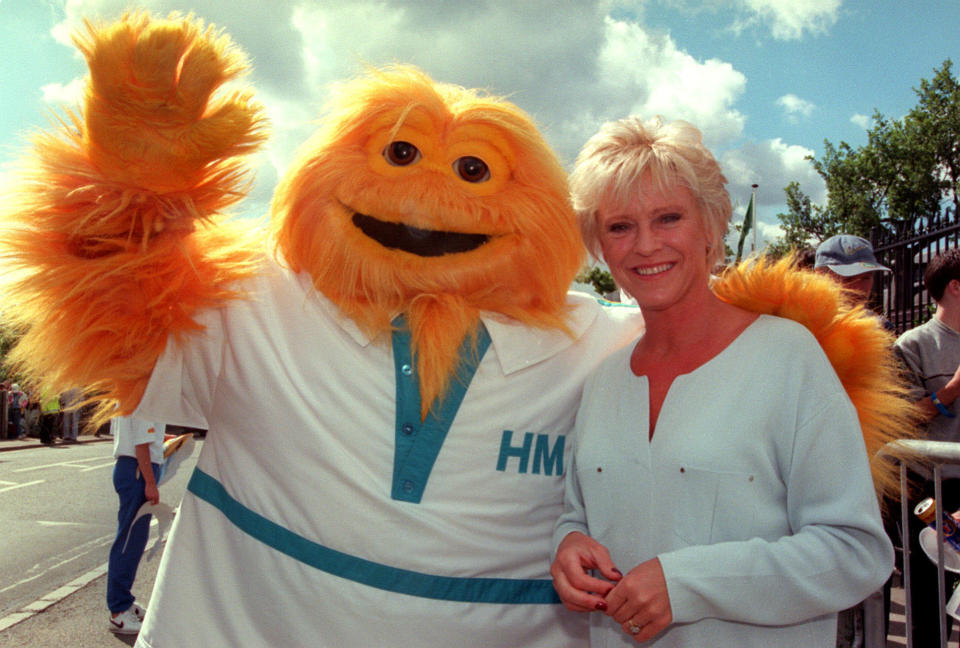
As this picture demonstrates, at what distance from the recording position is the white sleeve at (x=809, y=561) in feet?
4.93

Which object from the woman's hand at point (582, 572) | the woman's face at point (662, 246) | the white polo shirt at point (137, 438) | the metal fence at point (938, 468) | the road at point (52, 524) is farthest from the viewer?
the road at point (52, 524)

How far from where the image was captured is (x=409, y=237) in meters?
2.10

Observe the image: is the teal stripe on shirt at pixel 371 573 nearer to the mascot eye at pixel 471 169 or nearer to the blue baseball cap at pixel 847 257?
the mascot eye at pixel 471 169

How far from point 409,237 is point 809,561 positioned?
1225 mm

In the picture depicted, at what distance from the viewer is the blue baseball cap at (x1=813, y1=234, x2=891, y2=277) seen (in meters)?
4.06

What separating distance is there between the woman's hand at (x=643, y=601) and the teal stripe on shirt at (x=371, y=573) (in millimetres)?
553

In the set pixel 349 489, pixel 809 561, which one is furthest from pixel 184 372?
pixel 809 561

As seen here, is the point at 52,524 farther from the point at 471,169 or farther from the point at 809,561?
the point at 809,561

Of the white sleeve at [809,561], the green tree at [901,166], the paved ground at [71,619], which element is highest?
the green tree at [901,166]

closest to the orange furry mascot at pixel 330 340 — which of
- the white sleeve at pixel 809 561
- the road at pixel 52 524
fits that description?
the white sleeve at pixel 809 561

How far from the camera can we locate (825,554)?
4.94ft

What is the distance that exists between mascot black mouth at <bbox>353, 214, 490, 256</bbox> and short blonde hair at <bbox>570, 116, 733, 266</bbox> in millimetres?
358

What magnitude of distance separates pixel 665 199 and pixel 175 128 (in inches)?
46.3

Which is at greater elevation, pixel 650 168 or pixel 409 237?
pixel 650 168
